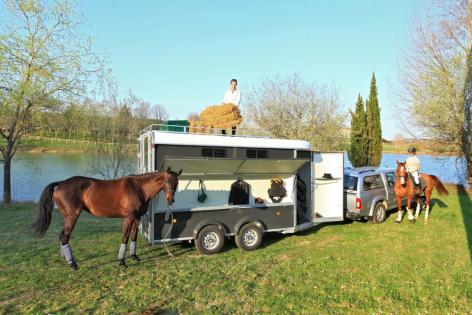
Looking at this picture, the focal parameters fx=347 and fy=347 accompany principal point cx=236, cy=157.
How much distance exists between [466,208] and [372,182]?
5.60 m

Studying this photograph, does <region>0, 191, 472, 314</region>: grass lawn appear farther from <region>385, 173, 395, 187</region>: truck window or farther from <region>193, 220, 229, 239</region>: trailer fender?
<region>385, 173, 395, 187</region>: truck window

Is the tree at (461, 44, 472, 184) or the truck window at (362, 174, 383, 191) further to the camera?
the tree at (461, 44, 472, 184)

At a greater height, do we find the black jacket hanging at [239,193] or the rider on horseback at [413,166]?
the rider on horseback at [413,166]

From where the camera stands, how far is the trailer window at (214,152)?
7639 mm

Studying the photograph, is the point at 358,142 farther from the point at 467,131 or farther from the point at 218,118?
the point at 218,118

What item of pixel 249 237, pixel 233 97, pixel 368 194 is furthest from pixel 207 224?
pixel 368 194

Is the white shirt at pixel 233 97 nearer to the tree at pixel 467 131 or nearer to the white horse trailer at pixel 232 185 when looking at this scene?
the white horse trailer at pixel 232 185

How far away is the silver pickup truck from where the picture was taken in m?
11.1

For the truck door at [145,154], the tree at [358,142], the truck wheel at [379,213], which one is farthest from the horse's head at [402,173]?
the tree at [358,142]

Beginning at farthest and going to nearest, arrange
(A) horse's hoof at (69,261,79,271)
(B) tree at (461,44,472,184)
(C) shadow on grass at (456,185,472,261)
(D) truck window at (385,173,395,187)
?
1. (B) tree at (461,44,472,184)
2. (D) truck window at (385,173,395,187)
3. (C) shadow on grass at (456,185,472,261)
4. (A) horse's hoof at (69,261,79,271)

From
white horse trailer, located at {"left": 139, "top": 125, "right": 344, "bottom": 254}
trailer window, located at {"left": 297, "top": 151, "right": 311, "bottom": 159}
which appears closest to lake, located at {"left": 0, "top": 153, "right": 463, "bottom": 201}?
white horse trailer, located at {"left": 139, "top": 125, "right": 344, "bottom": 254}

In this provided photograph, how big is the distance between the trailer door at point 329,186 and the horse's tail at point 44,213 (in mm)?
6748

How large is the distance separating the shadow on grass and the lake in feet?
7.14

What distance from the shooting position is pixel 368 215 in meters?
11.2
